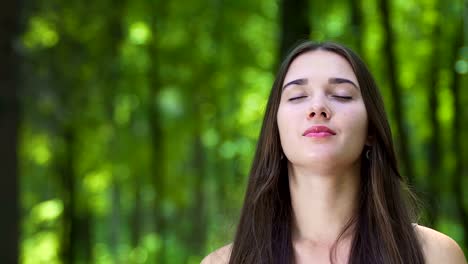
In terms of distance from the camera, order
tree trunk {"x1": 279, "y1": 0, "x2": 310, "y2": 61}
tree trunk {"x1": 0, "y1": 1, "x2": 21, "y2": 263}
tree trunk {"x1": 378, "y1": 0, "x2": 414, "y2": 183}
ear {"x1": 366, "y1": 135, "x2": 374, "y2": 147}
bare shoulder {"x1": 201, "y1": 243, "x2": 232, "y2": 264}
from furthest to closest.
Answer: tree trunk {"x1": 378, "y1": 0, "x2": 414, "y2": 183}, tree trunk {"x1": 0, "y1": 1, "x2": 21, "y2": 263}, tree trunk {"x1": 279, "y1": 0, "x2": 310, "y2": 61}, bare shoulder {"x1": 201, "y1": 243, "x2": 232, "y2": 264}, ear {"x1": 366, "y1": 135, "x2": 374, "y2": 147}

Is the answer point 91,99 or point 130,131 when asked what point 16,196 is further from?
point 130,131

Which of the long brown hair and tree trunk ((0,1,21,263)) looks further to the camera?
tree trunk ((0,1,21,263))

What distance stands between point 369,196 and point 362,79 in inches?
21.0

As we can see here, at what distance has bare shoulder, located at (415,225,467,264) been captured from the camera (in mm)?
3781

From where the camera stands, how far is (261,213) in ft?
13.4

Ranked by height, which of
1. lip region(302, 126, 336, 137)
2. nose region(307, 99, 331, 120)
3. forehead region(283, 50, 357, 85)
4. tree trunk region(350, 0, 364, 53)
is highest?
tree trunk region(350, 0, 364, 53)

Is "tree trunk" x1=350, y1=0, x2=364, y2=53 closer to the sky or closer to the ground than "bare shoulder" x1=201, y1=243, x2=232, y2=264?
closer to the sky

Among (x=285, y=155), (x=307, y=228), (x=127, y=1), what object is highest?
(x=127, y=1)

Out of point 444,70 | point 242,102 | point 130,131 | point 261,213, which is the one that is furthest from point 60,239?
point 261,213

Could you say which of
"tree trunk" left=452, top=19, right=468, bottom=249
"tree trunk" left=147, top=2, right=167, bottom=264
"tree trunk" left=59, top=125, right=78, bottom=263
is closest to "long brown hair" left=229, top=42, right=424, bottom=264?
"tree trunk" left=452, top=19, right=468, bottom=249

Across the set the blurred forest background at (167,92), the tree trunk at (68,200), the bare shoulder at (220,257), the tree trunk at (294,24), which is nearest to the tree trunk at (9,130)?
the blurred forest background at (167,92)

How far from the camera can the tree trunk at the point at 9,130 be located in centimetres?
838

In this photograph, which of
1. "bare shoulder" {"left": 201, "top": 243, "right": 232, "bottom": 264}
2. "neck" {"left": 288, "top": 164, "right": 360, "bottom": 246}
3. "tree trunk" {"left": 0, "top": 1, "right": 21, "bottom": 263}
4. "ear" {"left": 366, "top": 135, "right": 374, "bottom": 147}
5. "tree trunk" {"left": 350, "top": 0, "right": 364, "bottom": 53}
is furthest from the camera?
"tree trunk" {"left": 350, "top": 0, "right": 364, "bottom": 53}

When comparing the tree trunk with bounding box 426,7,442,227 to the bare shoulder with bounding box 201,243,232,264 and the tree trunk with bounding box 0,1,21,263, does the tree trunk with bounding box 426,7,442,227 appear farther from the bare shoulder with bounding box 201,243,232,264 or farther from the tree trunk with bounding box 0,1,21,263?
the bare shoulder with bounding box 201,243,232,264
